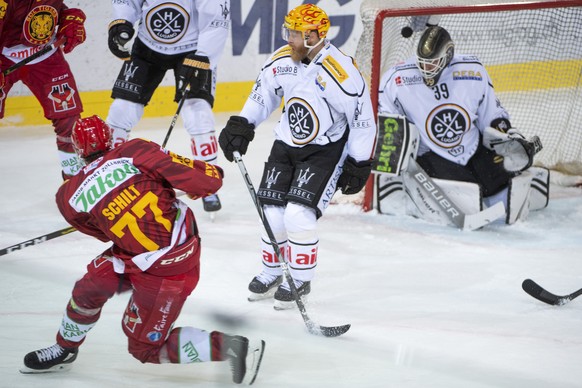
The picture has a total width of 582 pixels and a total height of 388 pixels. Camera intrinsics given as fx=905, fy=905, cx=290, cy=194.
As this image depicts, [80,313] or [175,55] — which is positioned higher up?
[175,55]

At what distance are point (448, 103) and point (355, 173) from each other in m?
1.27

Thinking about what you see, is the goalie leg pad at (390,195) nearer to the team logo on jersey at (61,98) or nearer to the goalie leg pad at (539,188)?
the goalie leg pad at (539,188)

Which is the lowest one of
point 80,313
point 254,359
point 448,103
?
point 254,359

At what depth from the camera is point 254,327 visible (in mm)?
3139

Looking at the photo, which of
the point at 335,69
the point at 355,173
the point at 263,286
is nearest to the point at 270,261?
the point at 263,286

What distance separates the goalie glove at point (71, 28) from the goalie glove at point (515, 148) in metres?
1.99

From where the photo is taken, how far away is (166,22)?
167 inches

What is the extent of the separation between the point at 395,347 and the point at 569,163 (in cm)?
251

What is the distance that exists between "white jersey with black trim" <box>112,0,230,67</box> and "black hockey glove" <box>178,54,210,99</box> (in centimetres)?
4

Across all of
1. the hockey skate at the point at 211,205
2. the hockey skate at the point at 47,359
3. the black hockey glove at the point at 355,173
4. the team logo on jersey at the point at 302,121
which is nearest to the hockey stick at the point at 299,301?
the team logo on jersey at the point at 302,121

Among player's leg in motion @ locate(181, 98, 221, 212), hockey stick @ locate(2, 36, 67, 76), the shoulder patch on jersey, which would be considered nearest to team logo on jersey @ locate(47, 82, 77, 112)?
hockey stick @ locate(2, 36, 67, 76)

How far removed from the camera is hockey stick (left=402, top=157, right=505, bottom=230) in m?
4.23

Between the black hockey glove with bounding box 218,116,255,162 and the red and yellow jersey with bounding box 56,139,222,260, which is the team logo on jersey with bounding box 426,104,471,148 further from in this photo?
the red and yellow jersey with bounding box 56,139,222,260

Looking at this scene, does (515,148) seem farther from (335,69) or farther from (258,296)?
(258,296)
